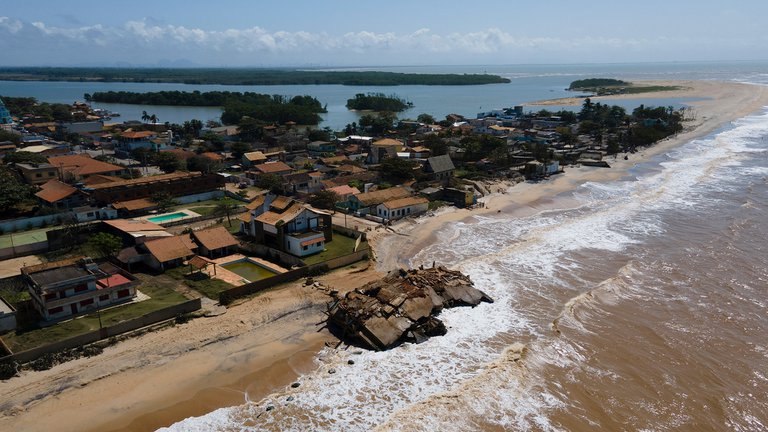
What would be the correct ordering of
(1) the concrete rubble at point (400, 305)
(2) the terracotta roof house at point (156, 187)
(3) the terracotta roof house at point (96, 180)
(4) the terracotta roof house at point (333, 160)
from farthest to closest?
(4) the terracotta roof house at point (333, 160) < (3) the terracotta roof house at point (96, 180) < (2) the terracotta roof house at point (156, 187) < (1) the concrete rubble at point (400, 305)

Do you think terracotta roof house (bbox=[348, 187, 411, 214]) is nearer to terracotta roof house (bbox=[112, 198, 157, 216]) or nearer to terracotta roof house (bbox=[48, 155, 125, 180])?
terracotta roof house (bbox=[112, 198, 157, 216])

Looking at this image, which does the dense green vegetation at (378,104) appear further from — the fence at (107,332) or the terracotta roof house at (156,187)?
the fence at (107,332)

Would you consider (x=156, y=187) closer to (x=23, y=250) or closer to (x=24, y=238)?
(x=24, y=238)

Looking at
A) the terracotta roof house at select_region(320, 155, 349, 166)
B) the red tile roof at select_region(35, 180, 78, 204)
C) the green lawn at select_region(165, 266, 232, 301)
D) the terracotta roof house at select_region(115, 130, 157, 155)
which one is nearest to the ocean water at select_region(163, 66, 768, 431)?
the green lawn at select_region(165, 266, 232, 301)

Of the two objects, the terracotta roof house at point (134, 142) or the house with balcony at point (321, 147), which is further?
the house with balcony at point (321, 147)

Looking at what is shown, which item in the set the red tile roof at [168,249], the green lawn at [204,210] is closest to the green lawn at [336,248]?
the red tile roof at [168,249]

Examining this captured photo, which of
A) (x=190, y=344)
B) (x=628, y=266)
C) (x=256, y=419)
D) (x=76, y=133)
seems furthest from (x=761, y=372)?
(x=76, y=133)

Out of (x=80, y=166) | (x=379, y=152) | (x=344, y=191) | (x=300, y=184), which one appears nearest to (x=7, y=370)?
(x=344, y=191)
